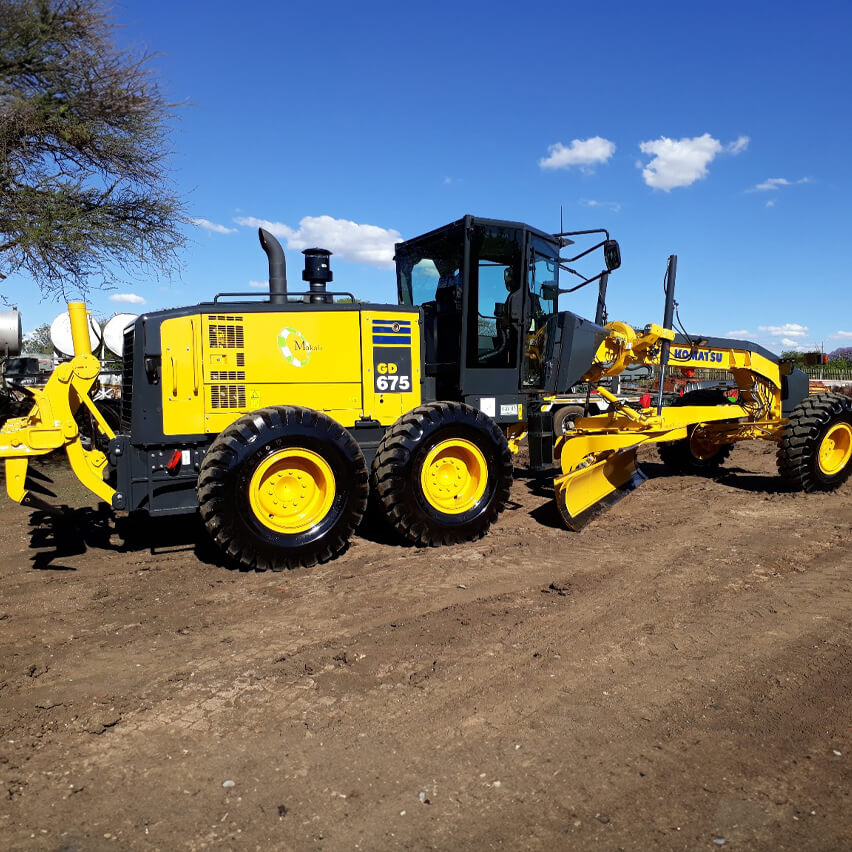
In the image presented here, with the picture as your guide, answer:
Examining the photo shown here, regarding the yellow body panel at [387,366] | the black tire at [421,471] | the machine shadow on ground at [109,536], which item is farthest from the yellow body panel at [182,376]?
the black tire at [421,471]

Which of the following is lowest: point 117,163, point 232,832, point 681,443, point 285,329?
point 232,832

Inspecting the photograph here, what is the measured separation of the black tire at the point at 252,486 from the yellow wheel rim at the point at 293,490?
0.03 meters

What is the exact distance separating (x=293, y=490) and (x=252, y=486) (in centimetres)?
40

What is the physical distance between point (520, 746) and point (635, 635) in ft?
4.90

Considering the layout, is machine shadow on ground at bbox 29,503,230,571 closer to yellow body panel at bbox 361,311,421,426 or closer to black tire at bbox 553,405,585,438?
yellow body panel at bbox 361,311,421,426

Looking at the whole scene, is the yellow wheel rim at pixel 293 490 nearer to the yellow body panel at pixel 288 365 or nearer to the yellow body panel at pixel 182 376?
the yellow body panel at pixel 288 365

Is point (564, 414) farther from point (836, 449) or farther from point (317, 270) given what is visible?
point (317, 270)

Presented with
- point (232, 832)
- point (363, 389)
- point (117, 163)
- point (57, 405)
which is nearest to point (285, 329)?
point (363, 389)

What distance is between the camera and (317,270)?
22.4ft

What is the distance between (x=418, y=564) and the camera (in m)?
5.88

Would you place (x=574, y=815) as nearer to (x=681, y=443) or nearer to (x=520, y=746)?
(x=520, y=746)

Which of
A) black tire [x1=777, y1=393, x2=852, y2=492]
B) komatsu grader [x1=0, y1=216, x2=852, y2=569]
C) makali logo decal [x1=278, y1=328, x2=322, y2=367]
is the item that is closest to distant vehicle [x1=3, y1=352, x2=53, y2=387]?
komatsu grader [x1=0, y1=216, x2=852, y2=569]

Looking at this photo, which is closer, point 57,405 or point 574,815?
point 574,815

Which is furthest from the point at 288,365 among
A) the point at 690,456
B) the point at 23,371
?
the point at 23,371
